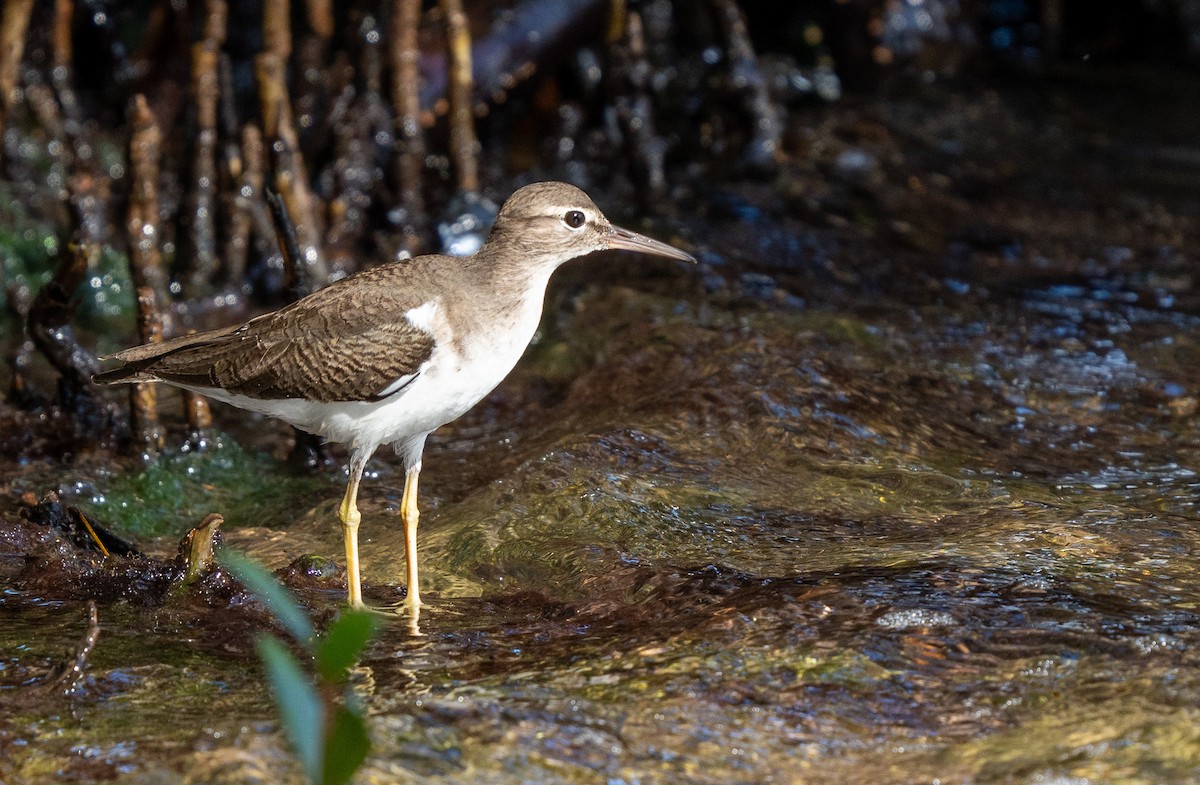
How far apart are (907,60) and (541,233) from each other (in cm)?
936

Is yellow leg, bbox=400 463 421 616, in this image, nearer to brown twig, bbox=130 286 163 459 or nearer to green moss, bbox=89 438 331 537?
green moss, bbox=89 438 331 537

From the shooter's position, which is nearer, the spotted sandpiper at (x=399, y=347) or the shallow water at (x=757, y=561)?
the shallow water at (x=757, y=561)

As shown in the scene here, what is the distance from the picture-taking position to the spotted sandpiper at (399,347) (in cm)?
545

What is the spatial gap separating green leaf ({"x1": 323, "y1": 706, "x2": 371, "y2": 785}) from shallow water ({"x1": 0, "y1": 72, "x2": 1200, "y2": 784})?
51.1 inches

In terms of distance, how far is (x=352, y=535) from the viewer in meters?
5.57

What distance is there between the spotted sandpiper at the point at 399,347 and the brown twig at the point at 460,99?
12.7 feet

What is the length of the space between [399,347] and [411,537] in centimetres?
80

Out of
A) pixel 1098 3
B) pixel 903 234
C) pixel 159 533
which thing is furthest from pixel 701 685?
pixel 1098 3

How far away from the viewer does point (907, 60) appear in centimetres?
1409

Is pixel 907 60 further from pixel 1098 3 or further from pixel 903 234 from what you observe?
pixel 903 234

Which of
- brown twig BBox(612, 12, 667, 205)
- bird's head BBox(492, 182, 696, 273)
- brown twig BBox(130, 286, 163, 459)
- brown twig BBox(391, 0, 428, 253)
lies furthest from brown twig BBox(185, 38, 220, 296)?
bird's head BBox(492, 182, 696, 273)

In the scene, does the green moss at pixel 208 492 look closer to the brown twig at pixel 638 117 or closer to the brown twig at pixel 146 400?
the brown twig at pixel 146 400

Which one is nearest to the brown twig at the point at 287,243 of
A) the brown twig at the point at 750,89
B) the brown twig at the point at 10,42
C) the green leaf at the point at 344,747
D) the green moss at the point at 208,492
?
the green moss at the point at 208,492

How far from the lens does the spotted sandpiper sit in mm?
5453
